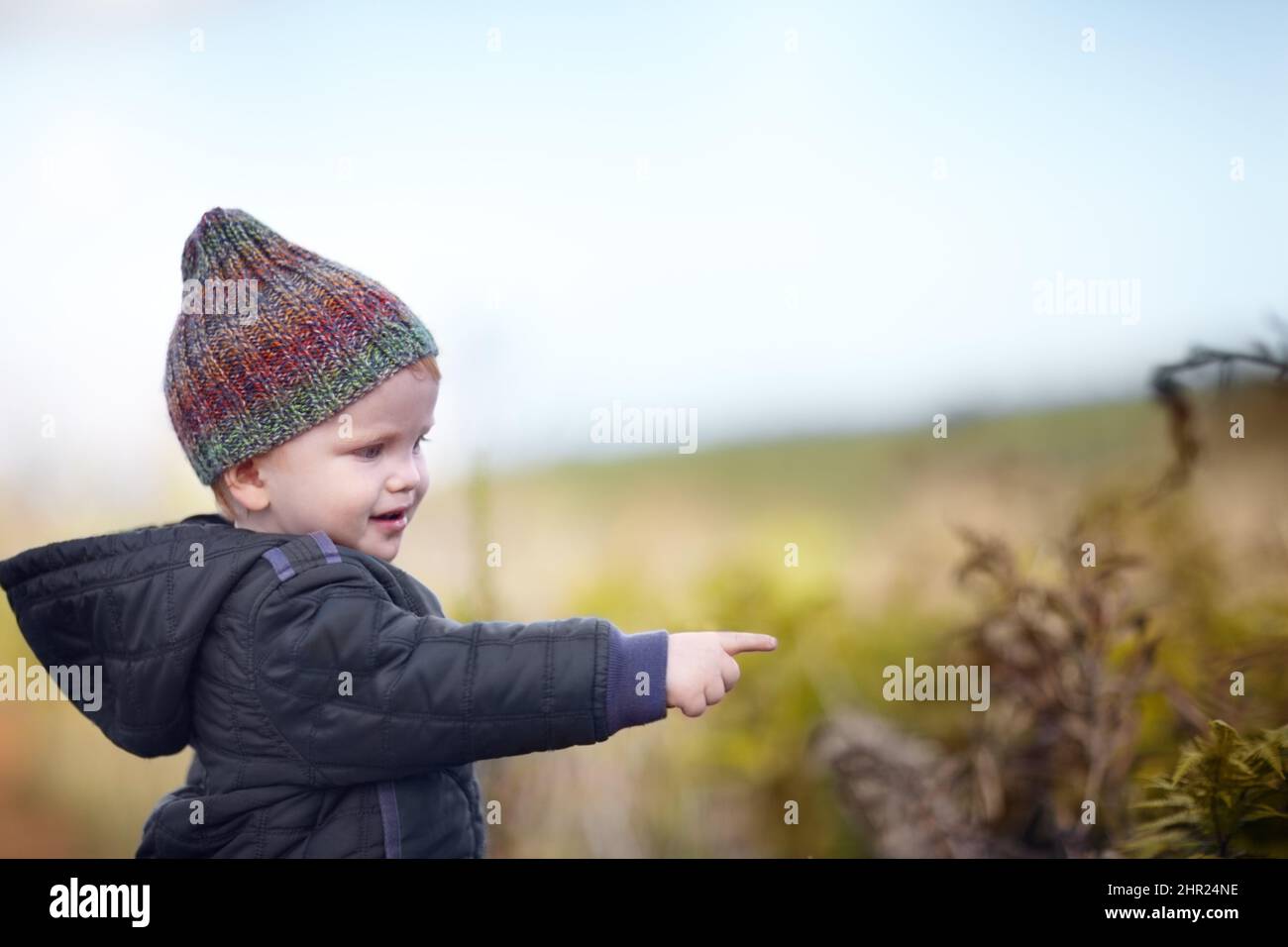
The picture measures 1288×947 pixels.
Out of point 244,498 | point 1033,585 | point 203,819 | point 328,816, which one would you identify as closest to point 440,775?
point 328,816

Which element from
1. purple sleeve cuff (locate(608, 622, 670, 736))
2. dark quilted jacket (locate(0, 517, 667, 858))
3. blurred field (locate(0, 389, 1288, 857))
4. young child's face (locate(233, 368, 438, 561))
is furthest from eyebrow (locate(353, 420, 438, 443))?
blurred field (locate(0, 389, 1288, 857))

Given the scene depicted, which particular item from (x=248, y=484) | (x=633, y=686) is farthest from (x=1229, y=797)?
(x=248, y=484)

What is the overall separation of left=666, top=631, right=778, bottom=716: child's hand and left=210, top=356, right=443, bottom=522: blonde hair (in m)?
0.43

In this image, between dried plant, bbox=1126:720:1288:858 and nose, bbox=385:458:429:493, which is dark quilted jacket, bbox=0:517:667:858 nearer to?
nose, bbox=385:458:429:493

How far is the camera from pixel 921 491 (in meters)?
2.67

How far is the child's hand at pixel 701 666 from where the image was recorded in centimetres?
136

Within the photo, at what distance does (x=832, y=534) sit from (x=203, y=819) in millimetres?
1509

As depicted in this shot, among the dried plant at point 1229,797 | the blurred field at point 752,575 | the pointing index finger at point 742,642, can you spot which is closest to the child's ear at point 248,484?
the pointing index finger at point 742,642

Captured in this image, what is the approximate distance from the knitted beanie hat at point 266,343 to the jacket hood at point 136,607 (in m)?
0.10

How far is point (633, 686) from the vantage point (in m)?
1.37

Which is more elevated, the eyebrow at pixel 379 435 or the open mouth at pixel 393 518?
the eyebrow at pixel 379 435

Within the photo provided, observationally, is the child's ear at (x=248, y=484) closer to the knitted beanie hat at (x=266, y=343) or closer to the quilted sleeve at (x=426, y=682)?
the knitted beanie hat at (x=266, y=343)

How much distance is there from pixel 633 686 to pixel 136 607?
1.86ft
